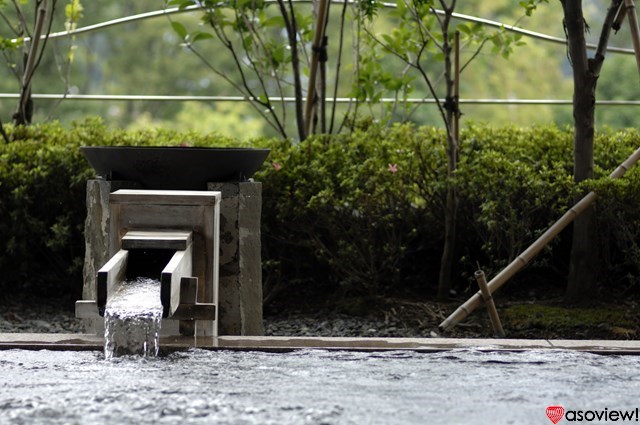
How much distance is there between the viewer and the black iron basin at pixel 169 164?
12.8 feet

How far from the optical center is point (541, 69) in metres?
20.8

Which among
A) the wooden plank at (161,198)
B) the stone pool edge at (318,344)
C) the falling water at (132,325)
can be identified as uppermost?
the wooden plank at (161,198)

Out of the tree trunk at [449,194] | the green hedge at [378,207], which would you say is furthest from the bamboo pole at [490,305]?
the tree trunk at [449,194]

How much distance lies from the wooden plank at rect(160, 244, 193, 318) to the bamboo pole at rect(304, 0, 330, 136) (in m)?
2.44

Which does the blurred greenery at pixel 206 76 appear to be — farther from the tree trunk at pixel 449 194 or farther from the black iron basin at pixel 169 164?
the black iron basin at pixel 169 164

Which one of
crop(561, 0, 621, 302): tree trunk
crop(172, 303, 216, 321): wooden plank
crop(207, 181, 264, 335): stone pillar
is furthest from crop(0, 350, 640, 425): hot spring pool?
crop(561, 0, 621, 302): tree trunk

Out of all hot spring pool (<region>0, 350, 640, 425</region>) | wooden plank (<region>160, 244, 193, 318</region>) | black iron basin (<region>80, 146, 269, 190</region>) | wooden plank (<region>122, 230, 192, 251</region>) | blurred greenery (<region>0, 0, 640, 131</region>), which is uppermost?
blurred greenery (<region>0, 0, 640, 131</region>)

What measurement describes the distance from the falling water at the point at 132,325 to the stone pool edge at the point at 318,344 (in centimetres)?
6

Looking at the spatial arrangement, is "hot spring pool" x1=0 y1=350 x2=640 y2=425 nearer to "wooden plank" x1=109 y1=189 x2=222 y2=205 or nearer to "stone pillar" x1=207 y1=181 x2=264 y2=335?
"wooden plank" x1=109 y1=189 x2=222 y2=205

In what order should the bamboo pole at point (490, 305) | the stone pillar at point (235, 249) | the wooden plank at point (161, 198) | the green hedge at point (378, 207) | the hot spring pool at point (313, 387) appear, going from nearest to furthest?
the hot spring pool at point (313, 387)
the wooden plank at point (161, 198)
the stone pillar at point (235, 249)
the bamboo pole at point (490, 305)
the green hedge at point (378, 207)

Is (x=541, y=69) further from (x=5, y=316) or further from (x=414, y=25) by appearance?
(x=5, y=316)

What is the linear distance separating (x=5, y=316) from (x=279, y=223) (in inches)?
63.3

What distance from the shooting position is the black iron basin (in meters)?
3.90

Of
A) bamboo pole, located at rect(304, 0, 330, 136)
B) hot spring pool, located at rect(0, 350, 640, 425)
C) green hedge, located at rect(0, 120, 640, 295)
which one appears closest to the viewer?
hot spring pool, located at rect(0, 350, 640, 425)
